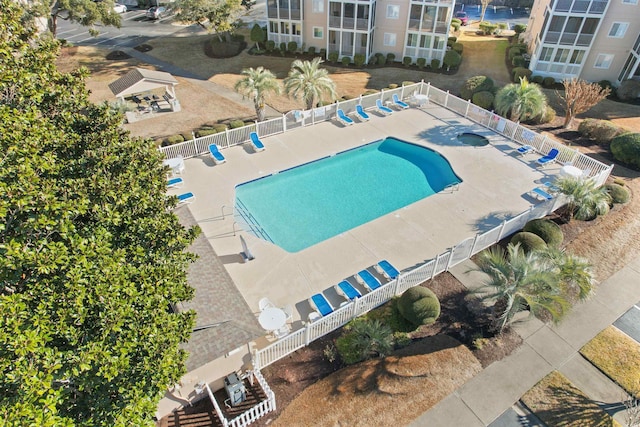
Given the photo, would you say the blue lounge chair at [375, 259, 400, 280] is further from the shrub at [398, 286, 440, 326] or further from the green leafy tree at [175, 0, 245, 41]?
the green leafy tree at [175, 0, 245, 41]

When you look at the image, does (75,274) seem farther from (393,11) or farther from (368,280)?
(393,11)

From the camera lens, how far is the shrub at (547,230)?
1886 centimetres

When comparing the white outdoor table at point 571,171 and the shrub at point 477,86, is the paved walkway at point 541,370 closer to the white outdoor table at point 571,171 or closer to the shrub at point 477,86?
the white outdoor table at point 571,171

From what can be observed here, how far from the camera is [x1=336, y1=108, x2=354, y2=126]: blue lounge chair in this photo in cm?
2983

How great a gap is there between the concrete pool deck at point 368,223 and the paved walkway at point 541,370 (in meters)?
4.25

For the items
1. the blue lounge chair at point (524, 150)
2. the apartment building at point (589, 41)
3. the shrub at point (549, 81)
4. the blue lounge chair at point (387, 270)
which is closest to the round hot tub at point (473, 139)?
the blue lounge chair at point (524, 150)

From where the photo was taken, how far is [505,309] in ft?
48.5

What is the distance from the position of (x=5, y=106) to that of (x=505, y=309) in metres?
16.6

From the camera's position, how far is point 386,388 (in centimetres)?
1335

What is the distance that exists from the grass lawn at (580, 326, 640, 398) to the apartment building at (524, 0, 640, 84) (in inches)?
1192

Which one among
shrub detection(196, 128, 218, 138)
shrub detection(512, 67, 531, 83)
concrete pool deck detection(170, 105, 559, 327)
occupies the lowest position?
concrete pool deck detection(170, 105, 559, 327)

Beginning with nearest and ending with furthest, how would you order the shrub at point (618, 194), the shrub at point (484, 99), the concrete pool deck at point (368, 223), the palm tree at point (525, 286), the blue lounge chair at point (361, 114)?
the palm tree at point (525, 286) < the concrete pool deck at point (368, 223) < the shrub at point (618, 194) < the blue lounge chair at point (361, 114) < the shrub at point (484, 99)

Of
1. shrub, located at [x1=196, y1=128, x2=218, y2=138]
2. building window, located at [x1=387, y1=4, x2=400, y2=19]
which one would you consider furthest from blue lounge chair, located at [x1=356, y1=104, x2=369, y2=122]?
building window, located at [x1=387, y1=4, x2=400, y2=19]

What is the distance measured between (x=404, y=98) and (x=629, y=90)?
63.5 ft
